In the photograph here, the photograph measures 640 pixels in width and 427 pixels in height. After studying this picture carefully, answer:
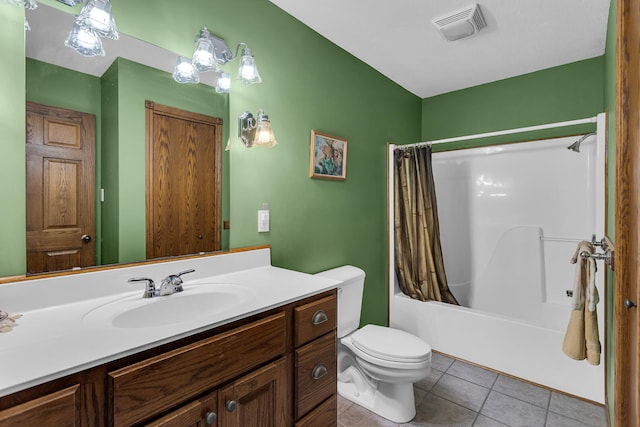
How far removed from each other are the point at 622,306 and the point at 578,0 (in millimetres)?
1649

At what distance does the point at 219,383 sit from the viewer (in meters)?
0.91

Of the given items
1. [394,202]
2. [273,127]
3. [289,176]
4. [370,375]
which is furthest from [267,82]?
[370,375]

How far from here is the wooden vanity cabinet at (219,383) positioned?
2.15ft

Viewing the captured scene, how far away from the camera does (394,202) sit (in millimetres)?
2596

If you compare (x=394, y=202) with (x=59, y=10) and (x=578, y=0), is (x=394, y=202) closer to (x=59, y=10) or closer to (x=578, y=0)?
(x=578, y=0)

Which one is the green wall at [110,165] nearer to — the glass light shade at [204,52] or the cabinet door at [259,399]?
the glass light shade at [204,52]

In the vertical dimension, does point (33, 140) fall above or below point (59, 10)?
below

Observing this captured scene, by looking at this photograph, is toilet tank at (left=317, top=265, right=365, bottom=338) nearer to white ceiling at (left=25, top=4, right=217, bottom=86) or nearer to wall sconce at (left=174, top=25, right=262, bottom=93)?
wall sconce at (left=174, top=25, right=262, bottom=93)

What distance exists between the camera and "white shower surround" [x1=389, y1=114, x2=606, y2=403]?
82.9 inches

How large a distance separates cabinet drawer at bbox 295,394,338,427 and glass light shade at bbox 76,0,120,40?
5.25ft

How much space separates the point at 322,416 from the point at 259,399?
41 cm

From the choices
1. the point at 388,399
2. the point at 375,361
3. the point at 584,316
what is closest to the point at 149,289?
the point at 375,361

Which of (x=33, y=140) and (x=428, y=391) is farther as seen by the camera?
(x=428, y=391)

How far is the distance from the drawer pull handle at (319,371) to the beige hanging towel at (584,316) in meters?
1.17
